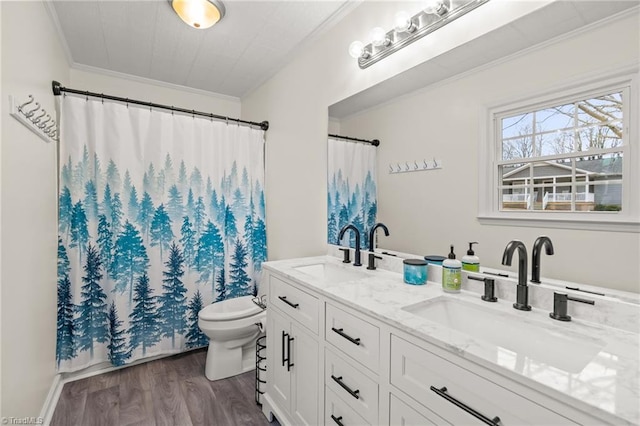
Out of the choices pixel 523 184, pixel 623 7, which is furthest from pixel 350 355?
pixel 623 7

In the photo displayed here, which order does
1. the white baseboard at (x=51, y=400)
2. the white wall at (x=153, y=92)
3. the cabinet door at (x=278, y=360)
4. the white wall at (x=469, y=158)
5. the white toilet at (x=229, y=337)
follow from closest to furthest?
the white wall at (x=469, y=158), the cabinet door at (x=278, y=360), the white baseboard at (x=51, y=400), the white toilet at (x=229, y=337), the white wall at (x=153, y=92)

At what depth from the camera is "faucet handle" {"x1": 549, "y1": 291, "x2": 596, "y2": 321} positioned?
936 mm

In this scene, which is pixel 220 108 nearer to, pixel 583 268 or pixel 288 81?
pixel 288 81

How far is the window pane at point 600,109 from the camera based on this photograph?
0.91 metres

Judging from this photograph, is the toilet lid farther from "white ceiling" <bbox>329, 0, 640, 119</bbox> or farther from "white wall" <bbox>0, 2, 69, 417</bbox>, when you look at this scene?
"white ceiling" <bbox>329, 0, 640, 119</bbox>

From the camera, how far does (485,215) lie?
1.22 meters

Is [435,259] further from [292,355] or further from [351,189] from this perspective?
[292,355]

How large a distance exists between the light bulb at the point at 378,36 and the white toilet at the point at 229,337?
1866 millimetres

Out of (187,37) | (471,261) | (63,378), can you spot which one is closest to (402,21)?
(471,261)

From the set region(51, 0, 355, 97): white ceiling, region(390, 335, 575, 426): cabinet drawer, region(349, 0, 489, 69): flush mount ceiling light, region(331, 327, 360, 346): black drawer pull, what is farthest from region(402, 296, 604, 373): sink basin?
region(51, 0, 355, 97): white ceiling

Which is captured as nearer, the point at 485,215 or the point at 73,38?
the point at 485,215

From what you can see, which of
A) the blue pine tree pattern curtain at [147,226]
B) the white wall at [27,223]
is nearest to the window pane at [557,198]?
the white wall at [27,223]

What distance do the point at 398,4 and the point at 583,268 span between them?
1468 millimetres

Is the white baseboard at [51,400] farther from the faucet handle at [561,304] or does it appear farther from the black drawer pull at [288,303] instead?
the faucet handle at [561,304]
